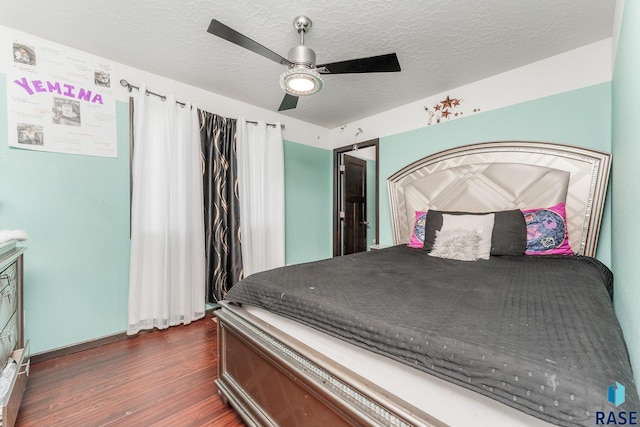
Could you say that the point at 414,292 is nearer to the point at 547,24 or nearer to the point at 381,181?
the point at 547,24

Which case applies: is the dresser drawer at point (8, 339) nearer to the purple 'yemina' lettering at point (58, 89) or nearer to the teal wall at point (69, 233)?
the teal wall at point (69, 233)

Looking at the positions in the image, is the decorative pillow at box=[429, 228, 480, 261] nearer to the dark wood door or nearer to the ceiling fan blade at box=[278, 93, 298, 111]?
the ceiling fan blade at box=[278, 93, 298, 111]

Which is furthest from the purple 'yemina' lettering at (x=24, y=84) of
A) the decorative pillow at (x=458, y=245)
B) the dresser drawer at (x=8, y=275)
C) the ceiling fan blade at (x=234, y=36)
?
the decorative pillow at (x=458, y=245)

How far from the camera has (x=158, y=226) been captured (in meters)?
2.40

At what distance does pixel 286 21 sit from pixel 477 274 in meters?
2.06

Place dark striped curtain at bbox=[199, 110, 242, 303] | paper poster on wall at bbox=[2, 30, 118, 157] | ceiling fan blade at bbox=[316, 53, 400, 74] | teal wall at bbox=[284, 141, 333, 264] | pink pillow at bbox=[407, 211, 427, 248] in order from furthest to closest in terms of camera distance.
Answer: teal wall at bbox=[284, 141, 333, 264], dark striped curtain at bbox=[199, 110, 242, 303], pink pillow at bbox=[407, 211, 427, 248], paper poster on wall at bbox=[2, 30, 118, 157], ceiling fan blade at bbox=[316, 53, 400, 74]

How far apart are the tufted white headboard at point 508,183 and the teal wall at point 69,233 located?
2874 millimetres

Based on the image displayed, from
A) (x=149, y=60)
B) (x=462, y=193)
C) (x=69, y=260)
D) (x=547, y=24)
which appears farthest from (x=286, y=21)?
(x=69, y=260)

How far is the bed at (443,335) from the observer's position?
0.65 meters

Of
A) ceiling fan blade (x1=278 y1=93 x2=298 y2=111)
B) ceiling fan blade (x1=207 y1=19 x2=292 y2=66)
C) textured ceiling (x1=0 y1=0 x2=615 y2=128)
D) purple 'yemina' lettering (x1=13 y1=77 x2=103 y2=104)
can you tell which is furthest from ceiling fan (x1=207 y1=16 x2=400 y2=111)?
purple 'yemina' lettering (x1=13 y1=77 x2=103 y2=104)

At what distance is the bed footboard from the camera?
0.80 m

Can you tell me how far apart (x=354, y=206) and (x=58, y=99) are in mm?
3522

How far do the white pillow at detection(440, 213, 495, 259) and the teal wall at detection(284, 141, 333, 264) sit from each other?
6.68 ft

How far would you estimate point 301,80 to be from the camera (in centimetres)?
174
